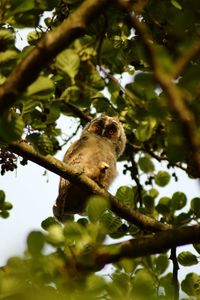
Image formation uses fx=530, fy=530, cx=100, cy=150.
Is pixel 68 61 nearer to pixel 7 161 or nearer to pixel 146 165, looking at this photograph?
pixel 7 161

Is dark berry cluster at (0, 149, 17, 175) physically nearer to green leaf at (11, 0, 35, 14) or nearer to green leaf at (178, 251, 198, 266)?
green leaf at (178, 251, 198, 266)

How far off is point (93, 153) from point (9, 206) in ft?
7.35

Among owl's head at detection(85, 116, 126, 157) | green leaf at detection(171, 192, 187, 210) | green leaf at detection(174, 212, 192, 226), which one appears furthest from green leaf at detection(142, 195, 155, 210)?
owl's head at detection(85, 116, 126, 157)

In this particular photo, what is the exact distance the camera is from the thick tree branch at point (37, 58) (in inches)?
66.9

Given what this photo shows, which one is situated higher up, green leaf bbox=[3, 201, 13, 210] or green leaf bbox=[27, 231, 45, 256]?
green leaf bbox=[3, 201, 13, 210]

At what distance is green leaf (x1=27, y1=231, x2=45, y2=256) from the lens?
1390mm

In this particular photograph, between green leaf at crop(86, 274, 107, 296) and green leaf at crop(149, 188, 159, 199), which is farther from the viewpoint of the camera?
green leaf at crop(149, 188, 159, 199)

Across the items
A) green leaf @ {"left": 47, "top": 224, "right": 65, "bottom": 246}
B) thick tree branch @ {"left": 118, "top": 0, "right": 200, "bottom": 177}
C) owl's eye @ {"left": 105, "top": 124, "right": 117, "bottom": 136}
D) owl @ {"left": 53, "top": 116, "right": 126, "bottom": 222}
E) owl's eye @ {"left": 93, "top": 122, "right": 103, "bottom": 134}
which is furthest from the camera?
owl's eye @ {"left": 93, "top": 122, "right": 103, "bottom": 134}

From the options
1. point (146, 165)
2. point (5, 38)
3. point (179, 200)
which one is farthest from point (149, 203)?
point (5, 38)

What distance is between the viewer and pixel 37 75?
68.0 inches

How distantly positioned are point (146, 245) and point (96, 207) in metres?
0.24

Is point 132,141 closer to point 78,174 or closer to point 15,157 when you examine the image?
point 15,157

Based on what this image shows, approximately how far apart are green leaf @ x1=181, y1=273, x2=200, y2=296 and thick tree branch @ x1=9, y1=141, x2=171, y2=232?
0.35 meters

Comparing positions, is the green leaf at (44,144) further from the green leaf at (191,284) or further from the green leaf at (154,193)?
the green leaf at (154,193)
